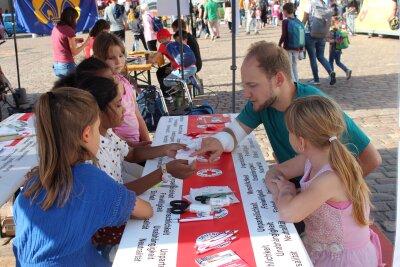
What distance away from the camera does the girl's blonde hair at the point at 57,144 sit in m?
1.66

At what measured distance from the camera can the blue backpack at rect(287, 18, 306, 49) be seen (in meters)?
7.99

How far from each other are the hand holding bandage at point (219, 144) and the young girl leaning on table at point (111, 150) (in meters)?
0.18

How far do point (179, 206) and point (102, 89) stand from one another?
2.79ft

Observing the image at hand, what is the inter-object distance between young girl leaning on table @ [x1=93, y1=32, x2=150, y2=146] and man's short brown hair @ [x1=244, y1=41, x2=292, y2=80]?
126cm

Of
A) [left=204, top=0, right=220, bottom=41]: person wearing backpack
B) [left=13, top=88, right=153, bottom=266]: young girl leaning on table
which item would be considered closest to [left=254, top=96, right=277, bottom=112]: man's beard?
[left=13, top=88, right=153, bottom=266]: young girl leaning on table

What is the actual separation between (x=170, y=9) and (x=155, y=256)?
5.20 meters

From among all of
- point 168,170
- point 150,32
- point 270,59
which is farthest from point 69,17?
point 168,170

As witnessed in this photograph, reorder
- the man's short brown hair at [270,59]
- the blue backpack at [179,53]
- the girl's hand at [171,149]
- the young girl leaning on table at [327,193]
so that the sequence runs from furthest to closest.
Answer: the blue backpack at [179,53] → the girl's hand at [171,149] → the man's short brown hair at [270,59] → the young girl leaning on table at [327,193]

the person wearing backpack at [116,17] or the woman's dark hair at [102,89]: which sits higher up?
the woman's dark hair at [102,89]

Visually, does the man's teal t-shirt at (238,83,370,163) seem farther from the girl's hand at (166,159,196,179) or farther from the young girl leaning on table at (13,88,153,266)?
the young girl leaning on table at (13,88,153,266)

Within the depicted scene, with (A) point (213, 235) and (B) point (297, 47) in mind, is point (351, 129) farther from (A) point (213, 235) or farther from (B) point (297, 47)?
(B) point (297, 47)

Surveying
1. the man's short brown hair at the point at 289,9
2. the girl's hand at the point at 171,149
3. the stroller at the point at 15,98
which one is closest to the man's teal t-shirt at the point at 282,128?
the girl's hand at the point at 171,149

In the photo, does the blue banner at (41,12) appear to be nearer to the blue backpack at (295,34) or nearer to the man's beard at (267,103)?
the blue backpack at (295,34)

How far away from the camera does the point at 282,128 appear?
2.56 meters
